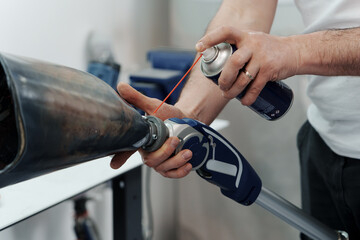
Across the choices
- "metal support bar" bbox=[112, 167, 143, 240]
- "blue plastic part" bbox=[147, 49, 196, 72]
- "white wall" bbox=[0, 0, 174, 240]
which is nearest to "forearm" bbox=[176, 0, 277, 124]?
"metal support bar" bbox=[112, 167, 143, 240]

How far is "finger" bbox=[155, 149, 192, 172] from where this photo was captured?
73 centimetres

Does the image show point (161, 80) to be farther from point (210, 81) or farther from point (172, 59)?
point (210, 81)

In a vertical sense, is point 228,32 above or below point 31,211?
above

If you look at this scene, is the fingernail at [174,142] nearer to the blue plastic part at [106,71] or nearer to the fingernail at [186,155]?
the fingernail at [186,155]

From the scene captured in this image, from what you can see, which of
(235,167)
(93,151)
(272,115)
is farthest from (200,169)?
(93,151)

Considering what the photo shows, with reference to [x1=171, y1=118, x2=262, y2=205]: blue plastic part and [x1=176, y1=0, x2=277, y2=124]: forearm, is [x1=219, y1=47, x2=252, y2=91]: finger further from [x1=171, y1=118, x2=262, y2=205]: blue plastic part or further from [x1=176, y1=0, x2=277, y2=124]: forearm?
[x1=176, y1=0, x2=277, y2=124]: forearm

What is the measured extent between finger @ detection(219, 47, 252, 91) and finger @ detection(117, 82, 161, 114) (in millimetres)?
158

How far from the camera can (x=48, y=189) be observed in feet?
3.47

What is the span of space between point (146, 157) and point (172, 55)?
36.3 inches

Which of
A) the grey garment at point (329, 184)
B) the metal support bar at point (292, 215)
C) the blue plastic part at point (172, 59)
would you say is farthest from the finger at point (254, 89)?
the blue plastic part at point (172, 59)

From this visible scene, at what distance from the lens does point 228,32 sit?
2.28 feet

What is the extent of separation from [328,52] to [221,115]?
48.5 inches

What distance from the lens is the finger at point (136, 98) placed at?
752 millimetres

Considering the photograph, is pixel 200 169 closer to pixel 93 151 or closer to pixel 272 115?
pixel 272 115
